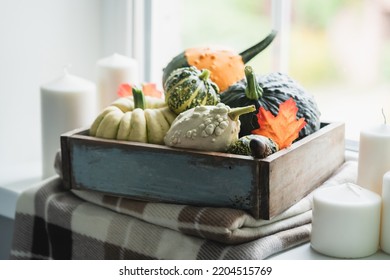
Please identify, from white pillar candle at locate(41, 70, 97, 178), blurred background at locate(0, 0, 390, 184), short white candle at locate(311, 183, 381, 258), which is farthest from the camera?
blurred background at locate(0, 0, 390, 184)

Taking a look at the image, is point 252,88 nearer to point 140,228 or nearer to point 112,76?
point 140,228

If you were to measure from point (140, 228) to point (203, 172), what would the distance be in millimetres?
141

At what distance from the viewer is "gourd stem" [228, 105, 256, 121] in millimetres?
929

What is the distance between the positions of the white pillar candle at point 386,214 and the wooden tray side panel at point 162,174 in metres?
0.17

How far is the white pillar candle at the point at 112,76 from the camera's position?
1341 millimetres

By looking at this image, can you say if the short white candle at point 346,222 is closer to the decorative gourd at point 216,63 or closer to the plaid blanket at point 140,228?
the plaid blanket at point 140,228

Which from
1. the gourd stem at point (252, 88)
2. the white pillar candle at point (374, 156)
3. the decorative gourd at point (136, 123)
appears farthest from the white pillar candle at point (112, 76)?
the white pillar candle at point (374, 156)

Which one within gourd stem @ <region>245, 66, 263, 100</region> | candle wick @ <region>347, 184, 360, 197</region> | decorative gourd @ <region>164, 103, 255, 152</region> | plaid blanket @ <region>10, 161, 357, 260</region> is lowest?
plaid blanket @ <region>10, 161, 357, 260</region>

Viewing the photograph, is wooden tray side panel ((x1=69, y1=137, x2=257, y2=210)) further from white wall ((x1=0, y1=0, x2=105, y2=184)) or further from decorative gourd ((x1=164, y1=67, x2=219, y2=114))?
white wall ((x1=0, y1=0, x2=105, y2=184))

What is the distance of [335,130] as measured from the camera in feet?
3.62

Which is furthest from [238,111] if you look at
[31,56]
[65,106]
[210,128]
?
[31,56]

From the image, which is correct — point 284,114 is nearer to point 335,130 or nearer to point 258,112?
point 258,112

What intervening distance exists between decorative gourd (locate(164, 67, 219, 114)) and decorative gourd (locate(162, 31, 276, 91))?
7 centimetres

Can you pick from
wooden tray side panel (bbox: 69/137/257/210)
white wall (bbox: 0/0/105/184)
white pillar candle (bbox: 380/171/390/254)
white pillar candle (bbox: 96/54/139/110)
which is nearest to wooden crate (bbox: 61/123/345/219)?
wooden tray side panel (bbox: 69/137/257/210)
